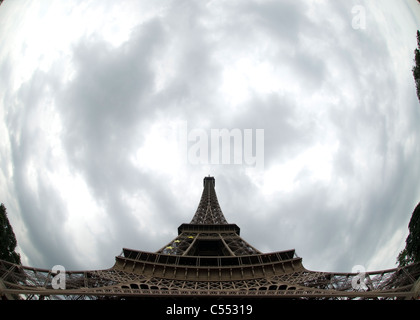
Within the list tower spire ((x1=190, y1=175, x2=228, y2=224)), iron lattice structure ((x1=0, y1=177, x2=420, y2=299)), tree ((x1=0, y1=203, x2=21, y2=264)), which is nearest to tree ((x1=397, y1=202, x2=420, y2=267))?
iron lattice structure ((x1=0, y1=177, x2=420, y2=299))

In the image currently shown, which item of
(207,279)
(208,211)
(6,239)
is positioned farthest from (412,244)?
(208,211)

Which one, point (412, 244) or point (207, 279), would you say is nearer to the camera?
point (412, 244)

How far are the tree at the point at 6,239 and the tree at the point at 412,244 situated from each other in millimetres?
21044

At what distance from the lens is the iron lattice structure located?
15.5 m

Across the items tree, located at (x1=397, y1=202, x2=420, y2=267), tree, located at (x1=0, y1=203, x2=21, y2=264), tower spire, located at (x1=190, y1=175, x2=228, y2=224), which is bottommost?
tree, located at (x1=397, y1=202, x2=420, y2=267)

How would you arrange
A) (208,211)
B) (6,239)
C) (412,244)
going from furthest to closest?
(208,211) < (6,239) < (412,244)

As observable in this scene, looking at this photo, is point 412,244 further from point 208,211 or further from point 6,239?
point 208,211

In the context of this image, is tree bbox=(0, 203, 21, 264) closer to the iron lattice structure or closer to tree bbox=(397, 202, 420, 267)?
the iron lattice structure

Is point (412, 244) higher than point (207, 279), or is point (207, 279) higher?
point (207, 279)

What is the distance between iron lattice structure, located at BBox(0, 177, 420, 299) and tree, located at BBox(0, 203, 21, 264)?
3.36 ft

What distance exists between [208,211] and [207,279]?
26897mm

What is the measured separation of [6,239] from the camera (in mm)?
16062
